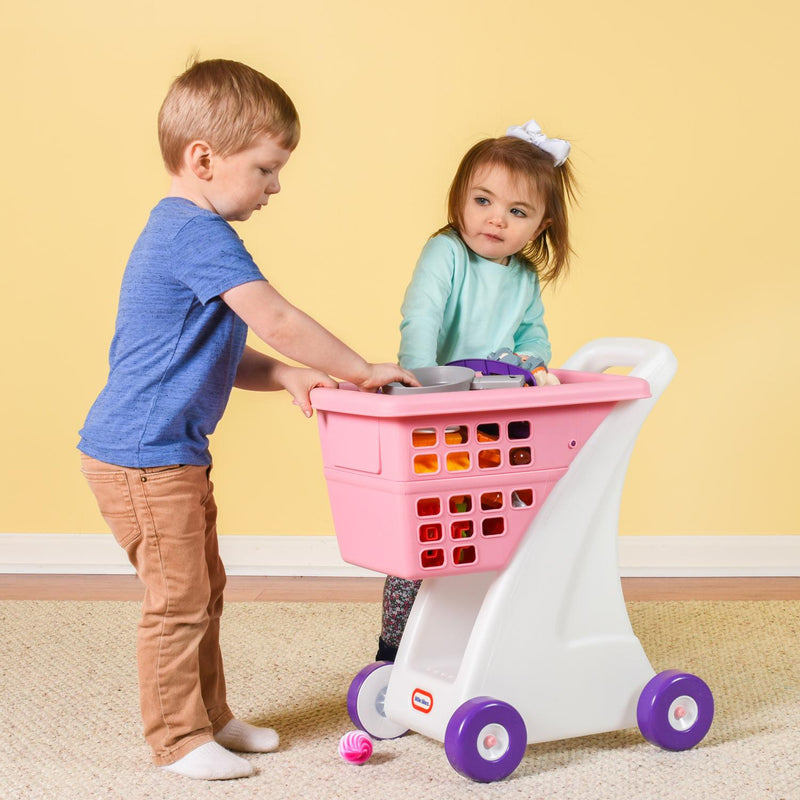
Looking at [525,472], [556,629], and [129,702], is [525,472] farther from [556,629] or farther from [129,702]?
[129,702]

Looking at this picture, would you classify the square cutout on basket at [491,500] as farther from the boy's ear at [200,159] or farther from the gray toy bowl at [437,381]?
the boy's ear at [200,159]

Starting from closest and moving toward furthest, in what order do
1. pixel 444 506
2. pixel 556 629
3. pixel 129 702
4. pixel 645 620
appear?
pixel 444 506, pixel 556 629, pixel 129 702, pixel 645 620

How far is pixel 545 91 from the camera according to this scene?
7.37 ft

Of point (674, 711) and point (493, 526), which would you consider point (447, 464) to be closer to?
point (493, 526)

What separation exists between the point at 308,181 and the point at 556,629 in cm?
124

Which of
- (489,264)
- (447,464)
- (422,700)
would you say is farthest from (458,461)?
(489,264)

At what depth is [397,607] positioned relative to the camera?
163cm

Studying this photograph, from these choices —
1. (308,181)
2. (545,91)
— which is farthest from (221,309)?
(545,91)

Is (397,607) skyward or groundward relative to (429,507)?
groundward

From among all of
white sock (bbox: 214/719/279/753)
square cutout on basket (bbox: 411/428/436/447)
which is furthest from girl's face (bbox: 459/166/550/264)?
white sock (bbox: 214/719/279/753)

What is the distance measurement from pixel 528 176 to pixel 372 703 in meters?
0.75

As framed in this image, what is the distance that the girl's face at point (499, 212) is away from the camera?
1.53m

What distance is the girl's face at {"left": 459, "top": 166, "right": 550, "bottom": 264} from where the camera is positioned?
60.2 inches

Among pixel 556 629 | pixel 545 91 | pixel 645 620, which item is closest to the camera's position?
pixel 556 629
